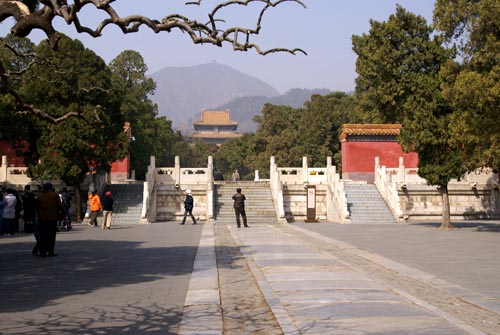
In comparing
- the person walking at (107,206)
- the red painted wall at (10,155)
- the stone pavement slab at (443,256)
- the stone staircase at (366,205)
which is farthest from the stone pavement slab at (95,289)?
the red painted wall at (10,155)

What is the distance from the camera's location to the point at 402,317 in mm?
6941

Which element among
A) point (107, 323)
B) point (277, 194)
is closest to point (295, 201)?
point (277, 194)

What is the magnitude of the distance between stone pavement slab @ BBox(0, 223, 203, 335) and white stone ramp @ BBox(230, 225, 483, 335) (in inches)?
48.5

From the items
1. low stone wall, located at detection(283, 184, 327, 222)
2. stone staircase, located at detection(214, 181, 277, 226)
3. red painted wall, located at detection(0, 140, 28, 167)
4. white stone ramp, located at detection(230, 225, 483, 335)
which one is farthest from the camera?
red painted wall, located at detection(0, 140, 28, 167)

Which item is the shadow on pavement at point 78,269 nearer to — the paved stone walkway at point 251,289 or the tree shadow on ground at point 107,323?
the paved stone walkway at point 251,289

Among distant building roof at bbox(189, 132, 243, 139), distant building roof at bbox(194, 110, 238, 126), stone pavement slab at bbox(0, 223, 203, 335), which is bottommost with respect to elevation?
stone pavement slab at bbox(0, 223, 203, 335)

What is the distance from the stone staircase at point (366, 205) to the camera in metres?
29.9

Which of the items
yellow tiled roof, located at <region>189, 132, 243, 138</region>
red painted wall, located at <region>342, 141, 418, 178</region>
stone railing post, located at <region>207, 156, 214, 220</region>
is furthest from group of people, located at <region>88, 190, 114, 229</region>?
yellow tiled roof, located at <region>189, 132, 243, 138</region>

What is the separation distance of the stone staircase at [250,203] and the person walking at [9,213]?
1027 centimetres

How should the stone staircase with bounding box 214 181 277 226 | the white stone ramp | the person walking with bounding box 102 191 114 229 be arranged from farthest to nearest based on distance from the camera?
the stone staircase with bounding box 214 181 277 226, the person walking with bounding box 102 191 114 229, the white stone ramp

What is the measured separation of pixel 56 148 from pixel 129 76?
71.8 ft

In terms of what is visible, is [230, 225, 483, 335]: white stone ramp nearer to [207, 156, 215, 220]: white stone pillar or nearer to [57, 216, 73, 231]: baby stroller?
[57, 216, 73, 231]: baby stroller

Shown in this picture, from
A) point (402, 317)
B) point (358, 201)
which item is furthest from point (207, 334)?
point (358, 201)

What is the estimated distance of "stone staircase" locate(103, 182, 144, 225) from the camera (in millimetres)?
29947
